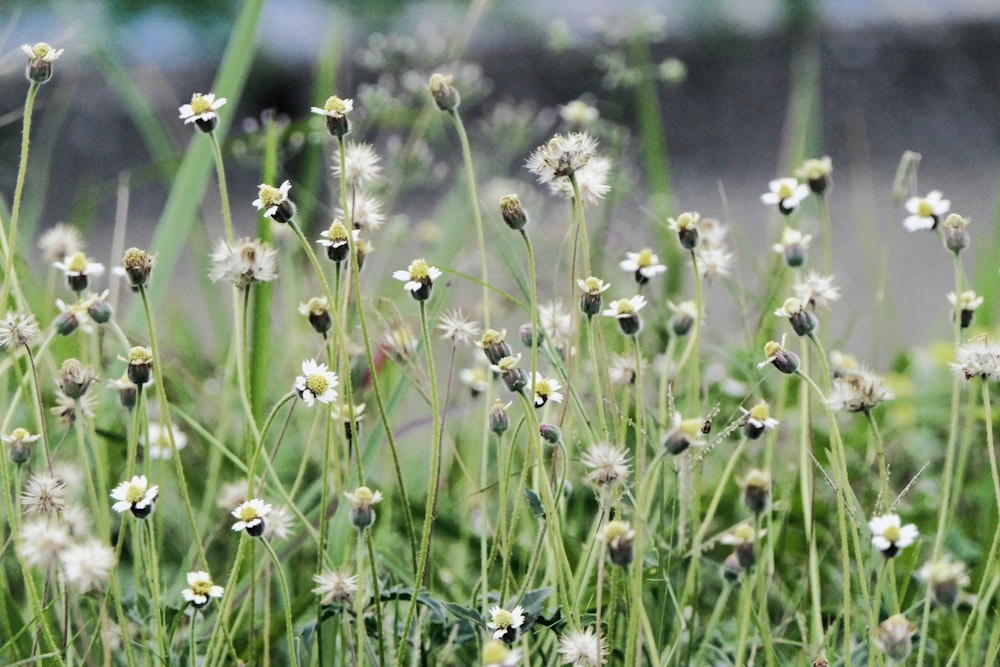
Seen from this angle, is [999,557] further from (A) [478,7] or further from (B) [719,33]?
(B) [719,33]

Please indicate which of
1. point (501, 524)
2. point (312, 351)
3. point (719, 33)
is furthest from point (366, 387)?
point (719, 33)

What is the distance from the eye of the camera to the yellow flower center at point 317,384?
602 mm

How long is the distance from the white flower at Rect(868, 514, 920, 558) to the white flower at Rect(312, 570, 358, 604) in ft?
0.90

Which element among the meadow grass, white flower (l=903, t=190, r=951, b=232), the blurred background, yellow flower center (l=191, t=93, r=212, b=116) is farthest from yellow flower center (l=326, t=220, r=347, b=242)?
the blurred background

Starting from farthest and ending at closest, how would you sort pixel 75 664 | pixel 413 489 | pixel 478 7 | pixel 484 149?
1. pixel 484 149
2. pixel 413 489
3. pixel 478 7
4. pixel 75 664

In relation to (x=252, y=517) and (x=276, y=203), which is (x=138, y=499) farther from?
(x=276, y=203)

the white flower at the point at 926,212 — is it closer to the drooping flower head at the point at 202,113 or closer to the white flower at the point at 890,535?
the white flower at the point at 890,535

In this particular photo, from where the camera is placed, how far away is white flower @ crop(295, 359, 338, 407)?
0.59m

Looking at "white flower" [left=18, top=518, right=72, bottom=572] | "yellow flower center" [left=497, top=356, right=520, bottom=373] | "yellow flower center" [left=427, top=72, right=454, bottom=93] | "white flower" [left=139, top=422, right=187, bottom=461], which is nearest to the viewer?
"white flower" [left=18, top=518, right=72, bottom=572]

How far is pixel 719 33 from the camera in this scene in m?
2.06

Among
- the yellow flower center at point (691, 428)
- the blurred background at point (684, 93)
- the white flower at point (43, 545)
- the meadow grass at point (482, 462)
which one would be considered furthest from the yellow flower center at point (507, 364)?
the blurred background at point (684, 93)

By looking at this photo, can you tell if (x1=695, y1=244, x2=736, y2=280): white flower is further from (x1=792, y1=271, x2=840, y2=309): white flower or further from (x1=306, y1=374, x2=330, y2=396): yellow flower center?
(x1=306, y1=374, x2=330, y2=396): yellow flower center

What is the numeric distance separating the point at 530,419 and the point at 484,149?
1.35 m

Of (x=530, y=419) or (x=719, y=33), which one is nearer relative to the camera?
(x=530, y=419)
